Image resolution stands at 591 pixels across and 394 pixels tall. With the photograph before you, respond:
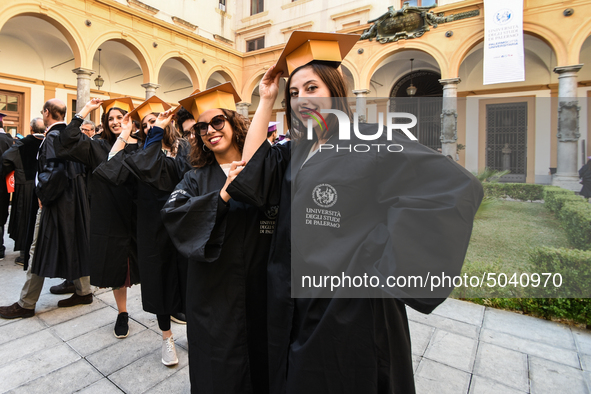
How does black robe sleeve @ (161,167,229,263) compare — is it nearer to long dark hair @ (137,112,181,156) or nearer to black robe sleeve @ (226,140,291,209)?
black robe sleeve @ (226,140,291,209)

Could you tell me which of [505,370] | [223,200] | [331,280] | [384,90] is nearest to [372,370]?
[331,280]

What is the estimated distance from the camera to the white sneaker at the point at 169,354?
249 centimetres

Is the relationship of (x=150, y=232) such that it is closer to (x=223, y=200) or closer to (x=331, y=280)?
(x=223, y=200)

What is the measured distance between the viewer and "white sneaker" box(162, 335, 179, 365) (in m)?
2.49

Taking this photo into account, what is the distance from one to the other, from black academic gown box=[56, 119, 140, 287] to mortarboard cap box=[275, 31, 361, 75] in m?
1.98

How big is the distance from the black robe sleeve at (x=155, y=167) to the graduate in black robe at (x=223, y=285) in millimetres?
740

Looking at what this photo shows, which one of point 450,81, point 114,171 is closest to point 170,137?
point 114,171

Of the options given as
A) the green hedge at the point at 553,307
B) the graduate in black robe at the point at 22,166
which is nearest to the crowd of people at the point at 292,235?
the green hedge at the point at 553,307

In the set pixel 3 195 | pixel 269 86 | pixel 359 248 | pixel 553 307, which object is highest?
pixel 269 86

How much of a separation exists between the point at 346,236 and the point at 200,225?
0.71 metres

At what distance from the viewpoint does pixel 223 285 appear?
1.59 m

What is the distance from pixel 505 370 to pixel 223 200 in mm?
2499

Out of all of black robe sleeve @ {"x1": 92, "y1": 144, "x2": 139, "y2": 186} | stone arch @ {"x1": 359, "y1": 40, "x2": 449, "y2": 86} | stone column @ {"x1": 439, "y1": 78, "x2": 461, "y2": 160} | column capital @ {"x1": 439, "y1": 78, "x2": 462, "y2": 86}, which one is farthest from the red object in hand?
column capital @ {"x1": 439, "y1": 78, "x2": 462, "y2": 86}

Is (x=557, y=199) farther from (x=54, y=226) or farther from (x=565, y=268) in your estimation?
(x=54, y=226)
